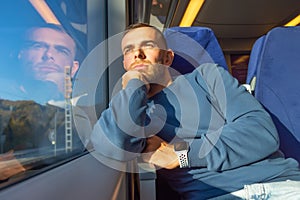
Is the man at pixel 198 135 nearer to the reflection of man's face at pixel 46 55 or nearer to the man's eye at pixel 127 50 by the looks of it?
the man's eye at pixel 127 50

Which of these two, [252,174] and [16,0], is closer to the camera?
[16,0]

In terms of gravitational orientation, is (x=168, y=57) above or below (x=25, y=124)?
above

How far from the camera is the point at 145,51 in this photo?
1232mm

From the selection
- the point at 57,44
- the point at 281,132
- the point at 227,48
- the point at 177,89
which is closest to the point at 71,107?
the point at 57,44

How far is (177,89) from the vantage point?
1207 millimetres

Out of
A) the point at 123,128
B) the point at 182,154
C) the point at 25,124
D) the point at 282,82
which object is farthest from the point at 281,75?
the point at 25,124

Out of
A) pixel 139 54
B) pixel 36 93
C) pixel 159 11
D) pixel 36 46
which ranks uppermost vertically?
pixel 159 11

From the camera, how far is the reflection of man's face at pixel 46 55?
0.67 meters

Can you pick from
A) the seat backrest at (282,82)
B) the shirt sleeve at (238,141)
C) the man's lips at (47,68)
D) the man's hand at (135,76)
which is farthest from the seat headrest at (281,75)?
the man's lips at (47,68)

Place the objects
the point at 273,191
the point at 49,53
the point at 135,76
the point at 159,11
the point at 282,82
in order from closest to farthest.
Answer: the point at 49,53
the point at 273,191
the point at 135,76
the point at 282,82
the point at 159,11

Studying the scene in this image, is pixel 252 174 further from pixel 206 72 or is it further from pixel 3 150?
pixel 3 150

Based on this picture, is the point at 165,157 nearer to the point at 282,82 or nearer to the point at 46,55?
the point at 46,55

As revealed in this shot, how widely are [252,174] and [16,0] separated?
2.53 ft

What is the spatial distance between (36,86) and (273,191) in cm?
68
